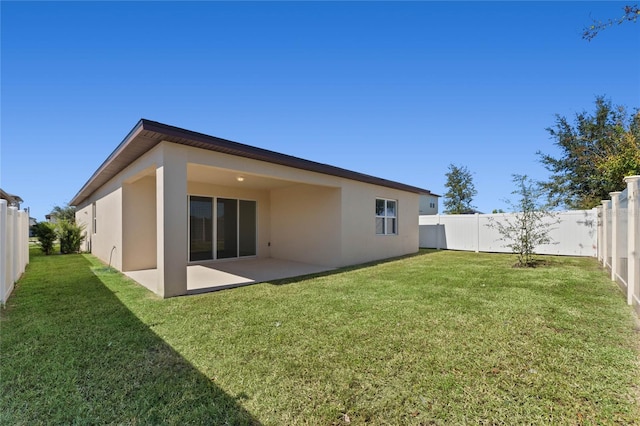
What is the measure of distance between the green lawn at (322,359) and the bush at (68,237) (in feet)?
34.2

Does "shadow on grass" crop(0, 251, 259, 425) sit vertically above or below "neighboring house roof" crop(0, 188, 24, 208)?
below

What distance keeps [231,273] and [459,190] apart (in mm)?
31868

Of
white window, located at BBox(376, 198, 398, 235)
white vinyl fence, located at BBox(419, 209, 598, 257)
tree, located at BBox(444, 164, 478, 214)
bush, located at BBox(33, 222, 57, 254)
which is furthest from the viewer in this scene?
tree, located at BBox(444, 164, 478, 214)

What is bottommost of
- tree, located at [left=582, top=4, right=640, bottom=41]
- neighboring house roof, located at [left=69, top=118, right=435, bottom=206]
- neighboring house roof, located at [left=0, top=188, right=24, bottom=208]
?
neighboring house roof, located at [left=0, top=188, right=24, bottom=208]

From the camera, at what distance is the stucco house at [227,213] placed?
235 inches

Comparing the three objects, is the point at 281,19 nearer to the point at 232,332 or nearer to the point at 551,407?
the point at 232,332

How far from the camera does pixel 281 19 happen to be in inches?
336

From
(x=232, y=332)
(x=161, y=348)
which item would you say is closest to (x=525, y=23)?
(x=232, y=332)

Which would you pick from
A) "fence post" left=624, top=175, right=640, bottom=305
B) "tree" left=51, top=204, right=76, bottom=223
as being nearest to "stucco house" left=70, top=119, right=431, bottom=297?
"fence post" left=624, top=175, right=640, bottom=305

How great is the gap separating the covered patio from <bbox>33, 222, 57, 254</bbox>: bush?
885cm

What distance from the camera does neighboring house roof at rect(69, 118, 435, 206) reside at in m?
5.56

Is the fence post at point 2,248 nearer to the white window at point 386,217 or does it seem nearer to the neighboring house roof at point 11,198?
the neighboring house roof at point 11,198

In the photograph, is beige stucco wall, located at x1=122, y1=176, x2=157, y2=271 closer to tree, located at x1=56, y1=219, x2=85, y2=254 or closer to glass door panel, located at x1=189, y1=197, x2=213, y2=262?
glass door panel, located at x1=189, y1=197, x2=213, y2=262

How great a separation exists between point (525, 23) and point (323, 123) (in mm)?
7534
